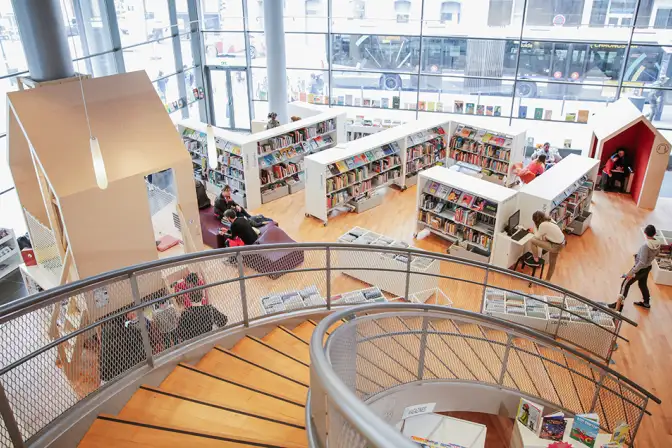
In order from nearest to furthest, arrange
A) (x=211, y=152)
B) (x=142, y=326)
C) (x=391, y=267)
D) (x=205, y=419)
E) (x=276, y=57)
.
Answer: (x=205, y=419) → (x=142, y=326) → (x=211, y=152) → (x=391, y=267) → (x=276, y=57)

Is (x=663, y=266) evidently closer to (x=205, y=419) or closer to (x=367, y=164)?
(x=367, y=164)

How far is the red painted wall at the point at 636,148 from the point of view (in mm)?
11102

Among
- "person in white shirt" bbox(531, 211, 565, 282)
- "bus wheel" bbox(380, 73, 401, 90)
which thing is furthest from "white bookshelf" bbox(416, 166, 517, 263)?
"bus wheel" bbox(380, 73, 401, 90)

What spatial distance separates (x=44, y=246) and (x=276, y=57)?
7.72m

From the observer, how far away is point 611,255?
9.48 meters

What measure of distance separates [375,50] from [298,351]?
35.4 ft

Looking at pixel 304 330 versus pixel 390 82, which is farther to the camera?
pixel 390 82

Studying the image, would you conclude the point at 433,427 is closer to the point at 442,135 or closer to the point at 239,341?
the point at 239,341

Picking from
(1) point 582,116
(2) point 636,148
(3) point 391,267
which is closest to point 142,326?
(3) point 391,267

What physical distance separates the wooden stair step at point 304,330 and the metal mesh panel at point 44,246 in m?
3.65

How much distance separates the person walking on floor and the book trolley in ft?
22.2

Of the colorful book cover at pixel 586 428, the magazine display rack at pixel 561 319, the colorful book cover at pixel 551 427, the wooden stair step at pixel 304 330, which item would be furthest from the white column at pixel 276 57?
the colorful book cover at pixel 586 428

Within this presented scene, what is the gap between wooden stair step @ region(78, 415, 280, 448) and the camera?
9.82ft

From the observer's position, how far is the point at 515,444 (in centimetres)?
506
